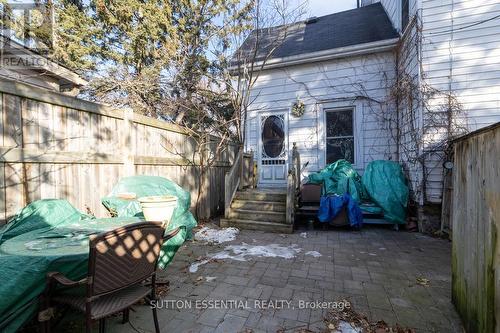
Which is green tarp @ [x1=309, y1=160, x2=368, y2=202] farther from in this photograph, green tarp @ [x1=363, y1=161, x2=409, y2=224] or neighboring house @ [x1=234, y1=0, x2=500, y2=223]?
neighboring house @ [x1=234, y1=0, x2=500, y2=223]

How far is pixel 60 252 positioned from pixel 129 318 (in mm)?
966

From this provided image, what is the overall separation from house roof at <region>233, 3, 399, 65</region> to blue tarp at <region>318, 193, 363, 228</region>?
13.7ft

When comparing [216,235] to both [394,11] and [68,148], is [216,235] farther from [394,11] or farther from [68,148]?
[394,11]

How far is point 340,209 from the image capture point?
5.19m

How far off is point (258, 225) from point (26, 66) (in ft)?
19.0

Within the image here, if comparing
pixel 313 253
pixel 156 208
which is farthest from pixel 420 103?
pixel 156 208

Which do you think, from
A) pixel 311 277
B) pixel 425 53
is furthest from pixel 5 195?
pixel 425 53

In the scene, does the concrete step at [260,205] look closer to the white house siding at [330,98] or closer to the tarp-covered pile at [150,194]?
the tarp-covered pile at [150,194]

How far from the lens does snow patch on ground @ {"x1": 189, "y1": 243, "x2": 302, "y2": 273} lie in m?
3.67

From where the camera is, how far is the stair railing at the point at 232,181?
5.64 m

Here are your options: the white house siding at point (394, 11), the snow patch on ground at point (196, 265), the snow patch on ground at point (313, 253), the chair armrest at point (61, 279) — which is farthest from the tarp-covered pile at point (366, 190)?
the chair armrest at point (61, 279)

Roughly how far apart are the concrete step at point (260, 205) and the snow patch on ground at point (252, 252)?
4.36 ft

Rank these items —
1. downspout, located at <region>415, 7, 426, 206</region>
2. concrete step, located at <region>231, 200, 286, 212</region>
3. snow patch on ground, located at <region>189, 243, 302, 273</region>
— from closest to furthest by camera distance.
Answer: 1. snow patch on ground, located at <region>189, 243, 302, 273</region>
2. downspout, located at <region>415, 7, 426, 206</region>
3. concrete step, located at <region>231, 200, 286, 212</region>

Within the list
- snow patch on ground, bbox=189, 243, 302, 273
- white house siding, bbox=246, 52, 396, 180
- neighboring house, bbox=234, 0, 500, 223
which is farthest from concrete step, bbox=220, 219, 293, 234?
white house siding, bbox=246, 52, 396, 180
